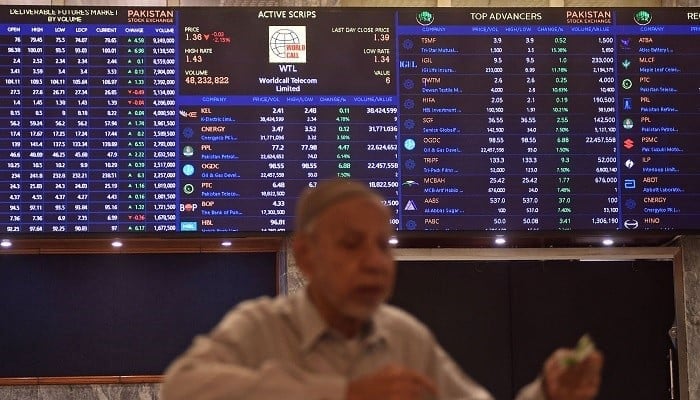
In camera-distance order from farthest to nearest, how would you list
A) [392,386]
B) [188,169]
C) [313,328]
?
A: [188,169] < [313,328] < [392,386]

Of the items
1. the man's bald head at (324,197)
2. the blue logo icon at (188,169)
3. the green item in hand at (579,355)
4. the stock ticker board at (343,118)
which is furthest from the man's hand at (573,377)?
the blue logo icon at (188,169)

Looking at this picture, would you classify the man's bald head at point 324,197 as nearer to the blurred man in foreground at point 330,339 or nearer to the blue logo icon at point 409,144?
the blurred man in foreground at point 330,339

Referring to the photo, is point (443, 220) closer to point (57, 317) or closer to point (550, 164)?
point (550, 164)

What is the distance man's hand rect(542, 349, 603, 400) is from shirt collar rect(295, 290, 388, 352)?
11.3 inches

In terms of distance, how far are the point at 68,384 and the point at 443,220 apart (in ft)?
8.13

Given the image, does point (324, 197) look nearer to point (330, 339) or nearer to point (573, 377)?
point (330, 339)

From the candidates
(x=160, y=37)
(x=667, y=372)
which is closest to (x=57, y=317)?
(x=160, y=37)

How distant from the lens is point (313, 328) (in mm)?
1671

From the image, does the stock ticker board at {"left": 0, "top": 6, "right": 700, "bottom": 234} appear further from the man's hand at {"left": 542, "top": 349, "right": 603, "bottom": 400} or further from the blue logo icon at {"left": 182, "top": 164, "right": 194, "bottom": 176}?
the man's hand at {"left": 542, "top": 349, "right": 603, "bottom": 400}

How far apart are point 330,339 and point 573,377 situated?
0.40 meters

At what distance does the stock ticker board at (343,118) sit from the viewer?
611 cm

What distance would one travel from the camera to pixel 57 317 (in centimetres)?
650

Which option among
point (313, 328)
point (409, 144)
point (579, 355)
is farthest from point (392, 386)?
point (409, 144)

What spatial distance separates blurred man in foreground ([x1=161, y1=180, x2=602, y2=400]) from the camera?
1.53 metres
